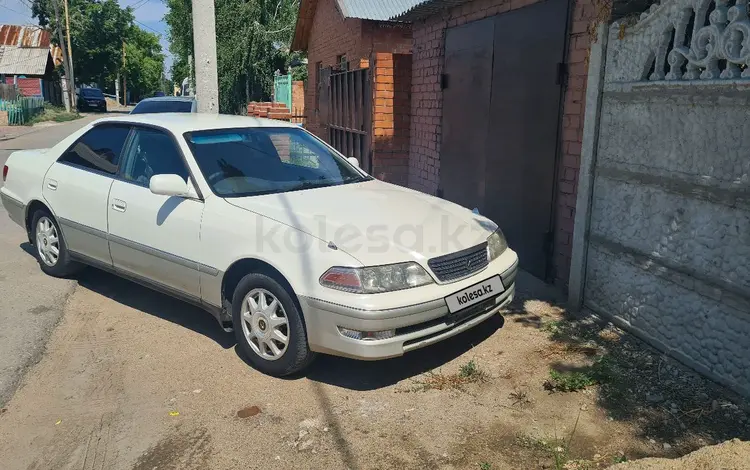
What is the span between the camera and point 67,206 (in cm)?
531

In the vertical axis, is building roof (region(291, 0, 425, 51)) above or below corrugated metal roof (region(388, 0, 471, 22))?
above

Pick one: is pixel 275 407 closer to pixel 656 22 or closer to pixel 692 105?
pixel 692 105

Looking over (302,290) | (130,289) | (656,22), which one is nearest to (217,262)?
(302,290)

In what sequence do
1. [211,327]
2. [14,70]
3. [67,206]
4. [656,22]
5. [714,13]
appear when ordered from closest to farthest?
[714,13]
[656,22]
[211,327]
[67,206]
[14,70]

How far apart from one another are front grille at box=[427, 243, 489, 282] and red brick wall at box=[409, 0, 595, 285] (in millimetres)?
1465

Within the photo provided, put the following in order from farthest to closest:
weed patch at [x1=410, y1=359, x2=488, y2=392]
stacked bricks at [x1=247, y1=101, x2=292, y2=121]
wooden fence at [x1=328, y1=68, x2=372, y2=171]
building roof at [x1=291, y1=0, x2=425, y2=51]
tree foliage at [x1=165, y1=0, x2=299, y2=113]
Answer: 1. tree foliage at [x1=165, y1=0, x2=299, y2=113]
2. stacked bricks at [x1=247, y1=101, x2=292, y2=121]
3. building roof at [x1=291, y1=0, x2=425, y2=51]
4. wooden fence at [x1=328, y1=68, x2=372, y2=171]
5. weed patch at [x1=410, y1=359, x2=488, y2=392]

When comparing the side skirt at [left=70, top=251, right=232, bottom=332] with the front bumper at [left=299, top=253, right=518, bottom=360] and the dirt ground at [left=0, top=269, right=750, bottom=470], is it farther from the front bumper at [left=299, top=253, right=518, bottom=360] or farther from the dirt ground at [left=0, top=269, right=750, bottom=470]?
the front bumper at [left=299, top=253, right=518, bottom=360]

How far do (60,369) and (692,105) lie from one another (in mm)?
4399

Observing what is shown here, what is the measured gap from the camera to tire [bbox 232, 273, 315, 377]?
3.71 meters

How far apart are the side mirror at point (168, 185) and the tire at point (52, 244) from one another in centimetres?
186

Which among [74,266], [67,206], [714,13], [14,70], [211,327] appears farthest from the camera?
[14,70]

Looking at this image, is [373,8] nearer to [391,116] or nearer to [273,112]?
[391,116]

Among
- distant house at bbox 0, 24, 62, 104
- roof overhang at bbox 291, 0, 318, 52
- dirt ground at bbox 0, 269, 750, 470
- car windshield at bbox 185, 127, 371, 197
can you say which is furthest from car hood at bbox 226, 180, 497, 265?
distant house at bbox 0, 24, 62, 104

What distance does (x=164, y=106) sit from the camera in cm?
1395
